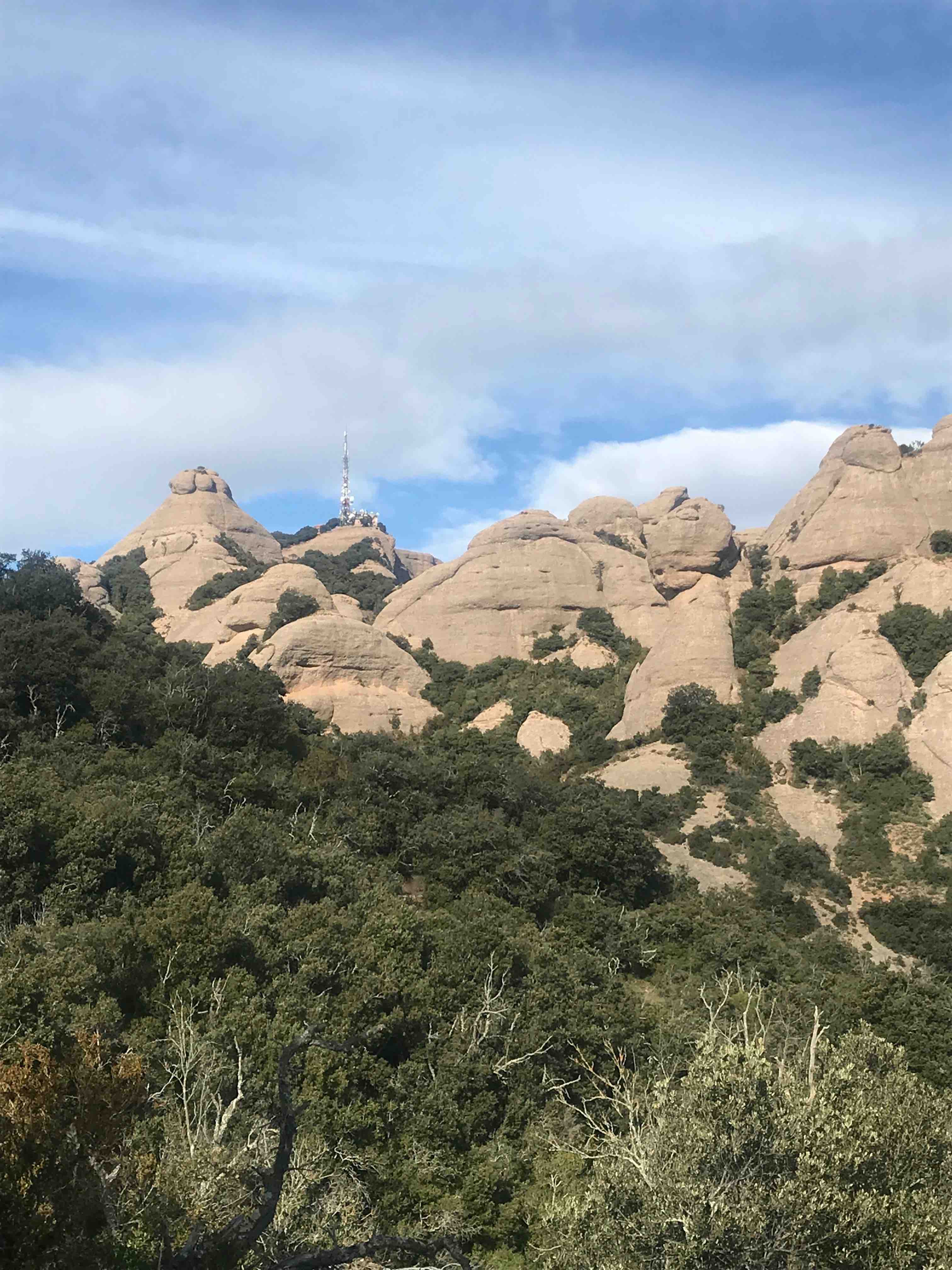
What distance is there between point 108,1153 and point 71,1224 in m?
1.03

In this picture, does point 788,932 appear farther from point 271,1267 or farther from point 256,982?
point 271,1267

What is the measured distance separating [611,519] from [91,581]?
41144mm

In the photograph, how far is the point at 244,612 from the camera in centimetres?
6253

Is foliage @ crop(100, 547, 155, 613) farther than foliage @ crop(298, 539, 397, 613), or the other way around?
foliage @ crop(298, 539, 397, 613)

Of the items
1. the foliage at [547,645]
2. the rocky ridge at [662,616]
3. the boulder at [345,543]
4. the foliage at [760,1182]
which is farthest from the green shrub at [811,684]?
the boulder at [345,543]

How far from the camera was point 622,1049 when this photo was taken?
24172 millimetres

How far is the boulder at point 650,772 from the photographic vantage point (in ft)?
148

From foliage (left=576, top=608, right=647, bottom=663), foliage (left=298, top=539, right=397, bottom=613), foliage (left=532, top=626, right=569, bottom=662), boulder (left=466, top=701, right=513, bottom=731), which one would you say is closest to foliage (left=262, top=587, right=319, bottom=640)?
foliage (left=298, top=539, right=397, bottom=613)

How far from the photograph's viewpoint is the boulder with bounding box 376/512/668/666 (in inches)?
2515

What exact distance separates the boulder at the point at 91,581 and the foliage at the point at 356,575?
49.6ft

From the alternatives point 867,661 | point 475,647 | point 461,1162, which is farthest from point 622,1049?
point 475,647

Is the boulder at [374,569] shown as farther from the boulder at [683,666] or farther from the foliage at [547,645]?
the boulder at [683,666]

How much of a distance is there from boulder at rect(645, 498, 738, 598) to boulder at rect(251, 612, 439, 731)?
62.1ft

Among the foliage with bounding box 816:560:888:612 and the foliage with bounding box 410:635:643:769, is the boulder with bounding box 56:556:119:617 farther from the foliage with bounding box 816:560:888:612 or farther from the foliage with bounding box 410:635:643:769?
the foliage with bounding box 816:560:888:612
